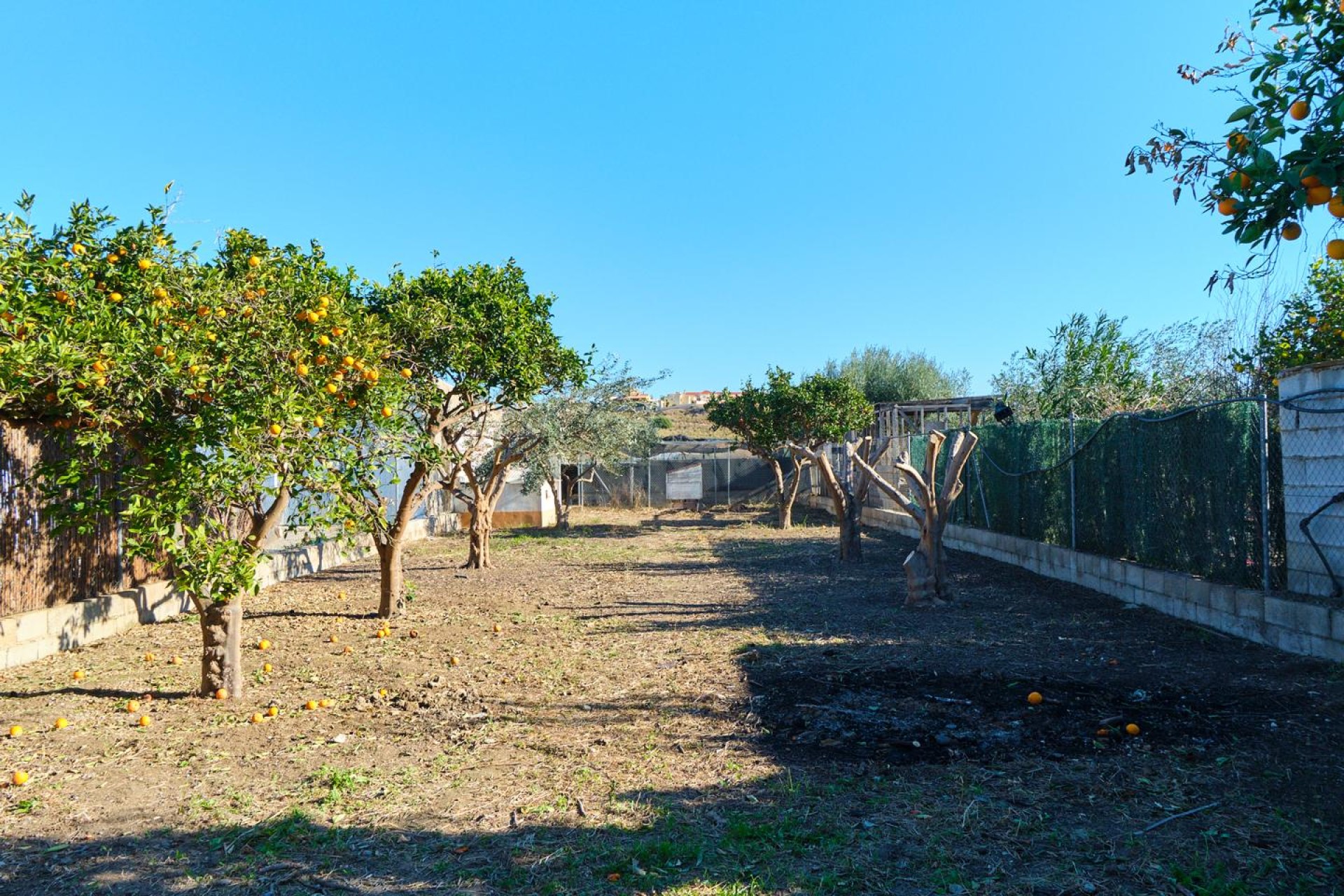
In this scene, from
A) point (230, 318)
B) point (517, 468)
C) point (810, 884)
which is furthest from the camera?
point (517, 468)

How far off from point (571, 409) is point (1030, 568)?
31.2 feet

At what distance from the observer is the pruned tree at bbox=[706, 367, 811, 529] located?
72.0ft

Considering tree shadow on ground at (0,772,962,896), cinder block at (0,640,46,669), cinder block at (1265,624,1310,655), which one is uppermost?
cinder block at (0,640,46,669)

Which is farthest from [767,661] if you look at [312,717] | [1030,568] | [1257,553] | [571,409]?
[571,409]

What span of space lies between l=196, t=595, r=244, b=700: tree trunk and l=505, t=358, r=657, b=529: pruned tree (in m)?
9.11

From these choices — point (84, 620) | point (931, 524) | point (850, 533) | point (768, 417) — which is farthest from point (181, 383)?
point (768, 417)

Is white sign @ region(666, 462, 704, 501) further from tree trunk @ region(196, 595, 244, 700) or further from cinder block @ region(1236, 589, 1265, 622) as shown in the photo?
tree trunk @ region(196, 595, 244, 700)

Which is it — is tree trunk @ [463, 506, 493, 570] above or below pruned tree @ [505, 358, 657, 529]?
below

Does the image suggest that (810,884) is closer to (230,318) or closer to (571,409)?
(230,318)

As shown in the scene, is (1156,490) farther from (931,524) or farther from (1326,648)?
(1326,648)

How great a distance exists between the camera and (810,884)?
10.3 feet

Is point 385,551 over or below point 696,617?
over

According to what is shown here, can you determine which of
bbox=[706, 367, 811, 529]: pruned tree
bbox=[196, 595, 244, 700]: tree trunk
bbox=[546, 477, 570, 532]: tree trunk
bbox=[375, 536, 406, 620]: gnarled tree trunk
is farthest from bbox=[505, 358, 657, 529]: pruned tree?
bbox=[196, 595, 244, 700]: tree trunk

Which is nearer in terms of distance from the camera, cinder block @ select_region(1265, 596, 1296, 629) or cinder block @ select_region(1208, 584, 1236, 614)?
cinder block @ select_region(1265, 596, 1296, 629)
